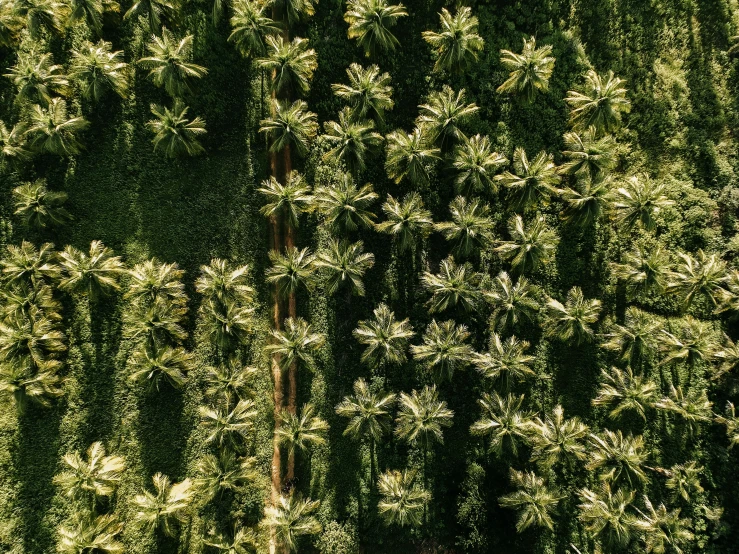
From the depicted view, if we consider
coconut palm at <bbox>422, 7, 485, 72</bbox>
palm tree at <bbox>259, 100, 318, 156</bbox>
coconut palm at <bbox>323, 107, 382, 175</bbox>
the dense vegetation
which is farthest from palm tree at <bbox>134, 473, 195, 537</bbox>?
coconut palm at <bbox>422, 7, 485, 72</bbox>

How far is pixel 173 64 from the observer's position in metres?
22.5

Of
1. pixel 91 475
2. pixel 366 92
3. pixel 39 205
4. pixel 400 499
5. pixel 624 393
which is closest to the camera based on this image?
pixel 400 499

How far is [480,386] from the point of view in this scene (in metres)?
23.4

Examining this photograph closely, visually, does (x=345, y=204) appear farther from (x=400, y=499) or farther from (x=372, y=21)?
(x=400, y=499)

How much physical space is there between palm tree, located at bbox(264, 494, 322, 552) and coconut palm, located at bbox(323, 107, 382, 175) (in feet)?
55.1

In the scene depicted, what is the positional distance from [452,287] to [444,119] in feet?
27.5

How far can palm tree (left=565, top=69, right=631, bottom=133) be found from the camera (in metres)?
22.3

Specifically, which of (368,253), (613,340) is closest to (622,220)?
(613,340)

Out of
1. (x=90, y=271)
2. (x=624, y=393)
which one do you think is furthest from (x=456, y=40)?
(x=90, y=271)

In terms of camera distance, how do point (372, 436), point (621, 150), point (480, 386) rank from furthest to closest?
point (621, 150)
point (480, 386)
point (372, 436)

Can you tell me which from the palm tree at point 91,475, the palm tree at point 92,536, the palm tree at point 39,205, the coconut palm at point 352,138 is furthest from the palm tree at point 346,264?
the palm tree at point 92,536

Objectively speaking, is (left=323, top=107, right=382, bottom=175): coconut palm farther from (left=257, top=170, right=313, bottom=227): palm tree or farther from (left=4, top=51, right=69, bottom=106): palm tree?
(left=4, top=51, right=69, bottom=106): palm tree

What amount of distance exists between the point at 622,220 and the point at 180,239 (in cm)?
2329

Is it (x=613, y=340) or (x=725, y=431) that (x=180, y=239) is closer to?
(x=613, y=340)
